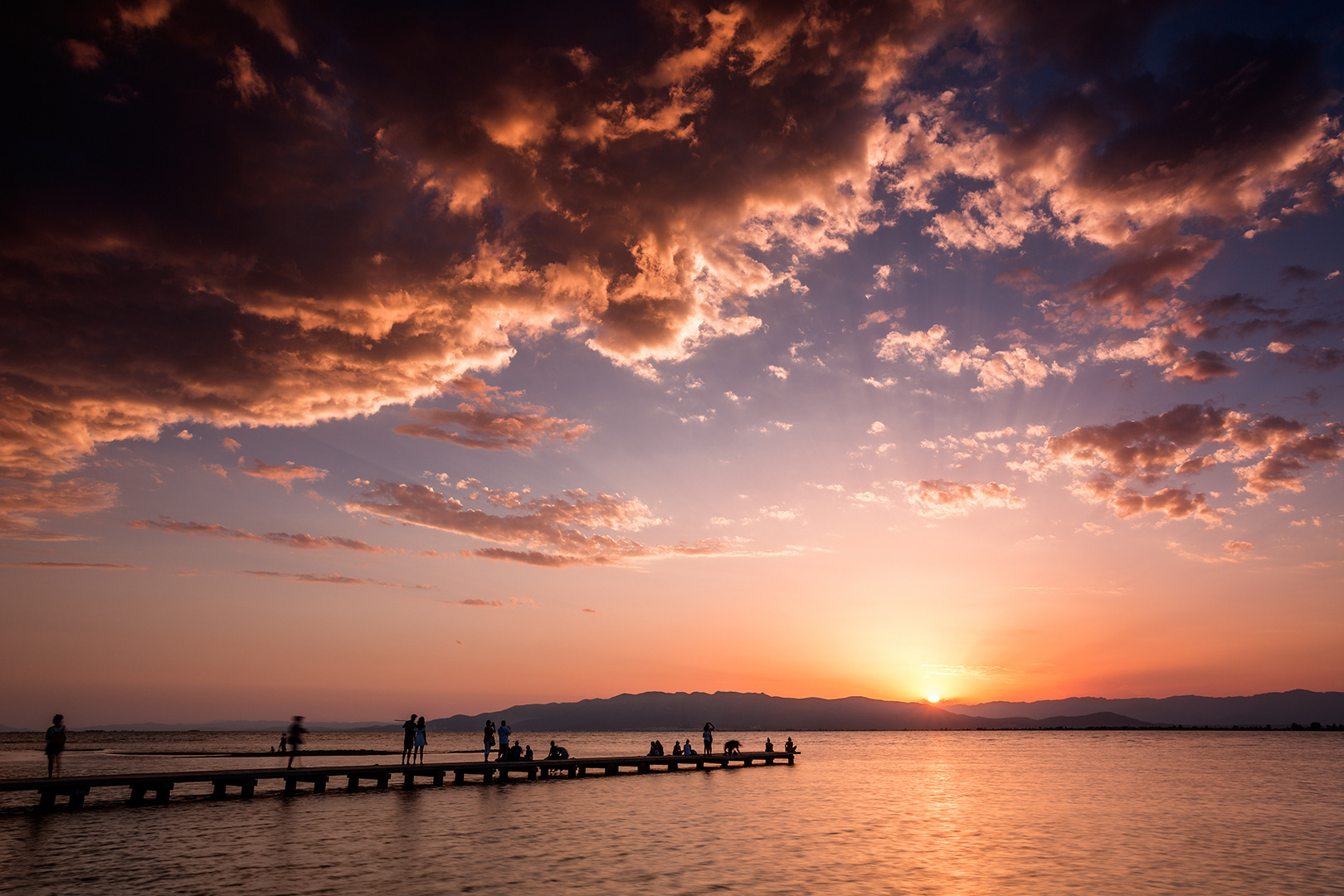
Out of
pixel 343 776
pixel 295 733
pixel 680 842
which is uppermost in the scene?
pixel 295 733

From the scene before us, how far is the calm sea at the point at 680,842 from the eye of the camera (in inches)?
698

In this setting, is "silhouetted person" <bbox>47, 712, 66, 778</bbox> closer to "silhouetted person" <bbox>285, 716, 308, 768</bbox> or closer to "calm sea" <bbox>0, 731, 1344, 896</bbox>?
"calm sea" <bbox>0, 731, 1344, 896</bbox>

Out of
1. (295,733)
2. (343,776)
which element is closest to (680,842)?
(295,733)

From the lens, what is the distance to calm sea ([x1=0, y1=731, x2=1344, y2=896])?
58.1ft

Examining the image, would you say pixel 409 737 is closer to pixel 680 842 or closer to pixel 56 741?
pixel 56 741

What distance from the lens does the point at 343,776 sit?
43.6 metres

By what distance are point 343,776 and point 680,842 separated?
2951 cm

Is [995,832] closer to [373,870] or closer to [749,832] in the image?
[749,832]

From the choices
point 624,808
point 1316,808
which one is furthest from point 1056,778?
point 624,808

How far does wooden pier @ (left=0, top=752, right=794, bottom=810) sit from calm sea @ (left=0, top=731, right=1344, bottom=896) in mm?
1096

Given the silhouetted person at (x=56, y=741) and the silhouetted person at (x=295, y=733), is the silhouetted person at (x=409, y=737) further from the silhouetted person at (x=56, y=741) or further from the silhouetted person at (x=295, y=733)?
the silhouetted person at (x=56, y=741)

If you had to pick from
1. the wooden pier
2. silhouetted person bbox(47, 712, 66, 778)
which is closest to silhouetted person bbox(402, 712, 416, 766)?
the wooden pier

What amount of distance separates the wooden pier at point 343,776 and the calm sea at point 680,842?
1096 millimetres

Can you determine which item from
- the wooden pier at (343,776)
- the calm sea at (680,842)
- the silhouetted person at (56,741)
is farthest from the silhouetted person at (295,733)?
the silhouetted person at (56,741)
